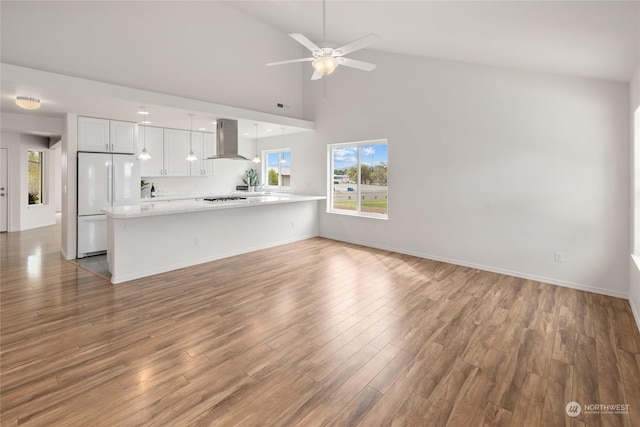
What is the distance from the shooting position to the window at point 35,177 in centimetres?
808

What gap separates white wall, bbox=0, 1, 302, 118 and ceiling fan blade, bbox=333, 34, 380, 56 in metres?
3.35

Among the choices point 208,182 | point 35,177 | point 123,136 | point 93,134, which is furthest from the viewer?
point 35,177

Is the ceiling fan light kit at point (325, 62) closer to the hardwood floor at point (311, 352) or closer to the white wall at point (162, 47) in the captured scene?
the hardwood floor at point (311, 352)

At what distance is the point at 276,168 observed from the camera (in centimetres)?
843

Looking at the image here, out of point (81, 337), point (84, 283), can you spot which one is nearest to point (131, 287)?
point (84, 283)

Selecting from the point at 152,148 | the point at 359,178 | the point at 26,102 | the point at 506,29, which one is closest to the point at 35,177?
the point at 152,148

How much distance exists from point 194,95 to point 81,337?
3.98m

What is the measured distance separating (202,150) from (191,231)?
3.10 meters

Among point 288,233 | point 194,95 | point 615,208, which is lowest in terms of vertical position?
point 288,233

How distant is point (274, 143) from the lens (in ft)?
26.5

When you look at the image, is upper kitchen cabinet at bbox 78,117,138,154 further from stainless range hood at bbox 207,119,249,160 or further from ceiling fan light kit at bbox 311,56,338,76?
ceiling fan light kit at bbox 311,56,338,76

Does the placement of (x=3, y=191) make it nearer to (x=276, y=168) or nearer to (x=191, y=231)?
(x=191, y=231)

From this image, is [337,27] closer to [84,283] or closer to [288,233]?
[288,233]

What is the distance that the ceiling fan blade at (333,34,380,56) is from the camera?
254cm
